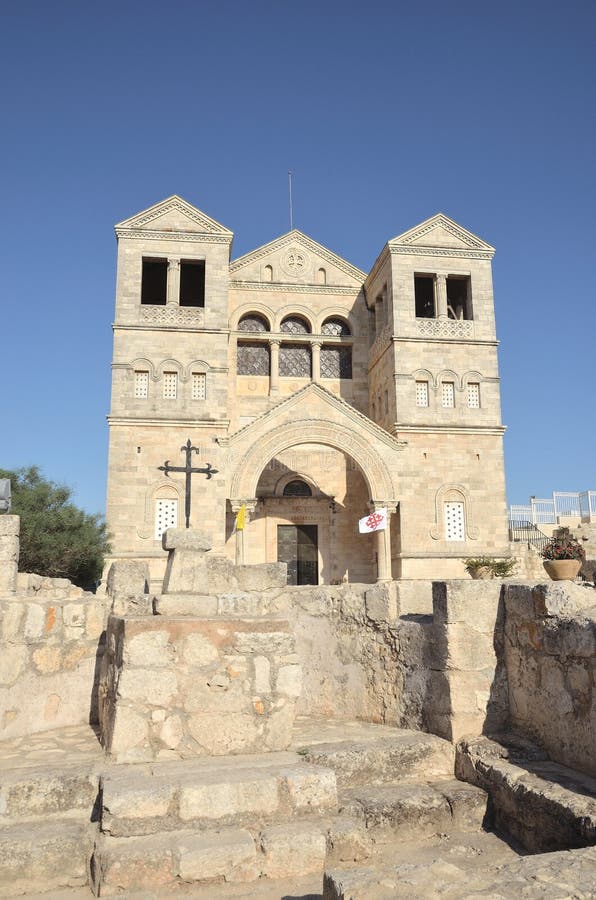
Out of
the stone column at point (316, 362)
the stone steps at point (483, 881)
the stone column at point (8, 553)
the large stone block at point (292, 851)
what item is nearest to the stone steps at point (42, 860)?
the large stone block at point (292, 851)

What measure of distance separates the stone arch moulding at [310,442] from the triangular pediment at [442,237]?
7584 millimetres

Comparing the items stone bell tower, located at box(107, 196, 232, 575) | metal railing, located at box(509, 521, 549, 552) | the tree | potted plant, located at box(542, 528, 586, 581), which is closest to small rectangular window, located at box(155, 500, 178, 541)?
stone bell tower, located at box(107, 196, 232, 575)

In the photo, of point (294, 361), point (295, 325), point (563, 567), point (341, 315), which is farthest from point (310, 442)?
point (563, 567)

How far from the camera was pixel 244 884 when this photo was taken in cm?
355

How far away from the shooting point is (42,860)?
11.8 feet

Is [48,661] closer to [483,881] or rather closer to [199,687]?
[199,687]

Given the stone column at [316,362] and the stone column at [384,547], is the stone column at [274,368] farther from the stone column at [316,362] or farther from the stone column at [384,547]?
the stone column at [384,547]

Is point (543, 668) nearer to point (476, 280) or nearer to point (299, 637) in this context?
point (299, 637)

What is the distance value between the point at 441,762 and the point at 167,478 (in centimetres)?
1716

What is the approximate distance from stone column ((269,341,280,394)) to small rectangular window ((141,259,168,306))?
486cm

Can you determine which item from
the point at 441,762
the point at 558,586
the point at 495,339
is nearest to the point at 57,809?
the point at 441,762

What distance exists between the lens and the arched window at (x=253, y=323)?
25.5 m

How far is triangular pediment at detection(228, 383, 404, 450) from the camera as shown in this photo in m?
21.2

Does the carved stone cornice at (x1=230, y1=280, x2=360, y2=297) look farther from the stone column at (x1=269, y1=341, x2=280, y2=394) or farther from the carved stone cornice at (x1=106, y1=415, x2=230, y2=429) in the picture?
the carved stone cornice at (x1=106, y1=415, x2=230, y2=429)
